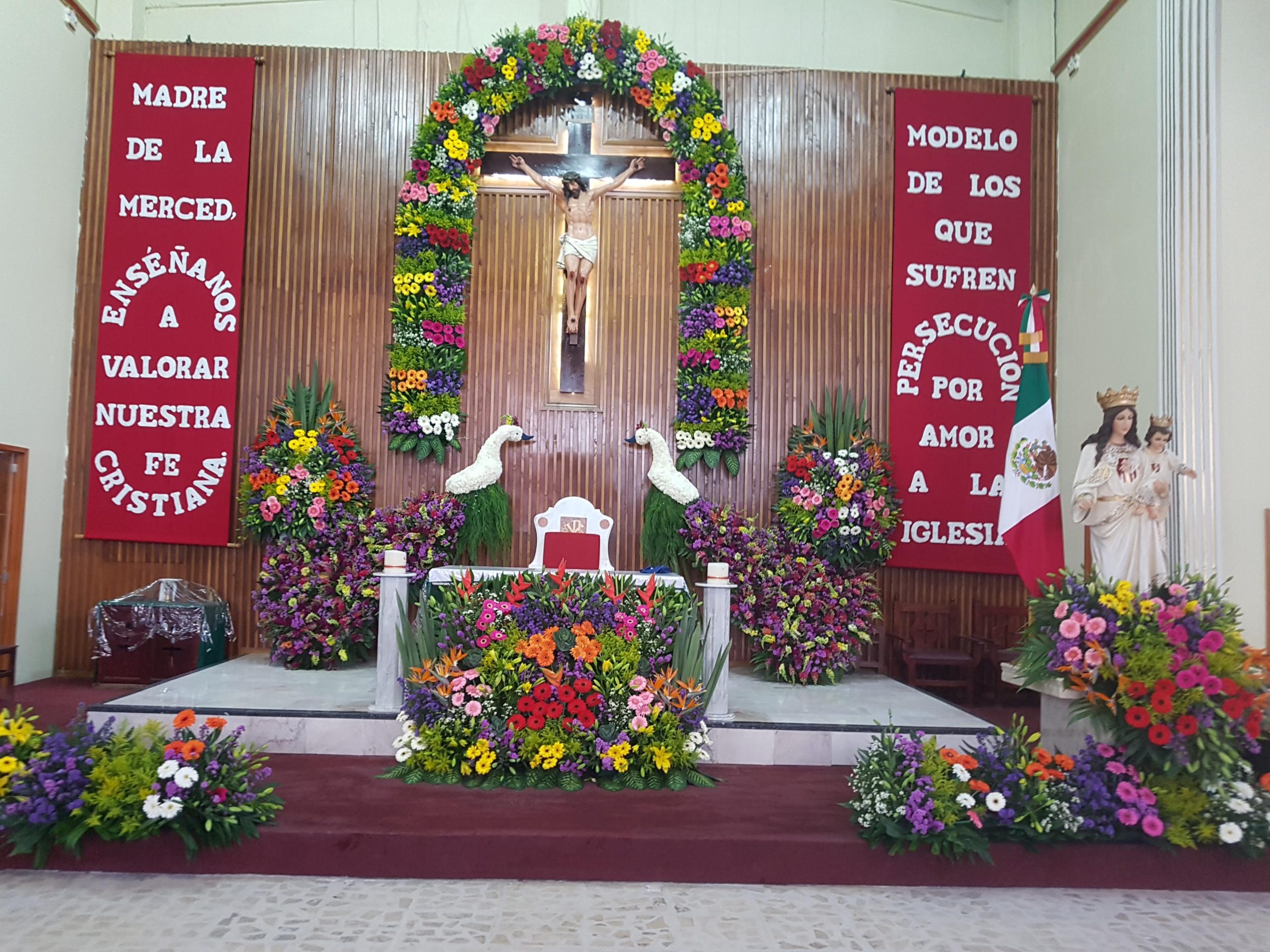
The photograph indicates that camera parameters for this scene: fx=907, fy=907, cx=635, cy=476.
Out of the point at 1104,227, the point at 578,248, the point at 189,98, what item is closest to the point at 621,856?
the point at 578,248

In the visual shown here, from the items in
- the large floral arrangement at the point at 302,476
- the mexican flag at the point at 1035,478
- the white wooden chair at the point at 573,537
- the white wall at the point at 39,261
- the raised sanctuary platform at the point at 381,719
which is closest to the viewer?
the raised sanctuary platform at the point at 381,719

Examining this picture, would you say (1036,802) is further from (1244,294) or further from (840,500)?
(1244,294)

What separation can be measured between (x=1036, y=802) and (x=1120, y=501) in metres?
1.79

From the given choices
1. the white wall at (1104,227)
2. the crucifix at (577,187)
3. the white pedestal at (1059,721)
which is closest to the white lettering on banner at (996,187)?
the white wall at (1104,227)

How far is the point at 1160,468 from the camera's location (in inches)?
190

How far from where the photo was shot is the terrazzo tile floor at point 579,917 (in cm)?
323

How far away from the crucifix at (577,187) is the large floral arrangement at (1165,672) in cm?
441

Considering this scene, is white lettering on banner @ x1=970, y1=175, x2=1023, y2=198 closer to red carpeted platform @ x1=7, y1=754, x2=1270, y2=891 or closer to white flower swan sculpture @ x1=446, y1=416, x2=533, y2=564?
white flower swan sculpture @ x1=446, y1=416, x2=533, y2=564

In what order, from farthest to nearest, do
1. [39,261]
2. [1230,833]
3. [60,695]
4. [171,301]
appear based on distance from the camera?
[171,301]
[39,261]
[60,695]
[1230,833]

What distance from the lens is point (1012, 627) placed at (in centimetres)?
750

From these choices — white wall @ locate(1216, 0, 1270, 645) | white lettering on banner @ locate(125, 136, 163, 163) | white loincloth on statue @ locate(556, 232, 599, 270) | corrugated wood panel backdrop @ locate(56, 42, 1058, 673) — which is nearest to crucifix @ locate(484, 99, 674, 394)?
white loincloth on statue @ locate(556, 232, 599, 270)

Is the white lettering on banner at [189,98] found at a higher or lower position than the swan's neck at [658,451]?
higher

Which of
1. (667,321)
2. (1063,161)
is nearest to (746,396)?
(667,321)

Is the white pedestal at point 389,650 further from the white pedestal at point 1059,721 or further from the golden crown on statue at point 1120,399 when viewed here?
the golden crown on statue at point 1120,399
